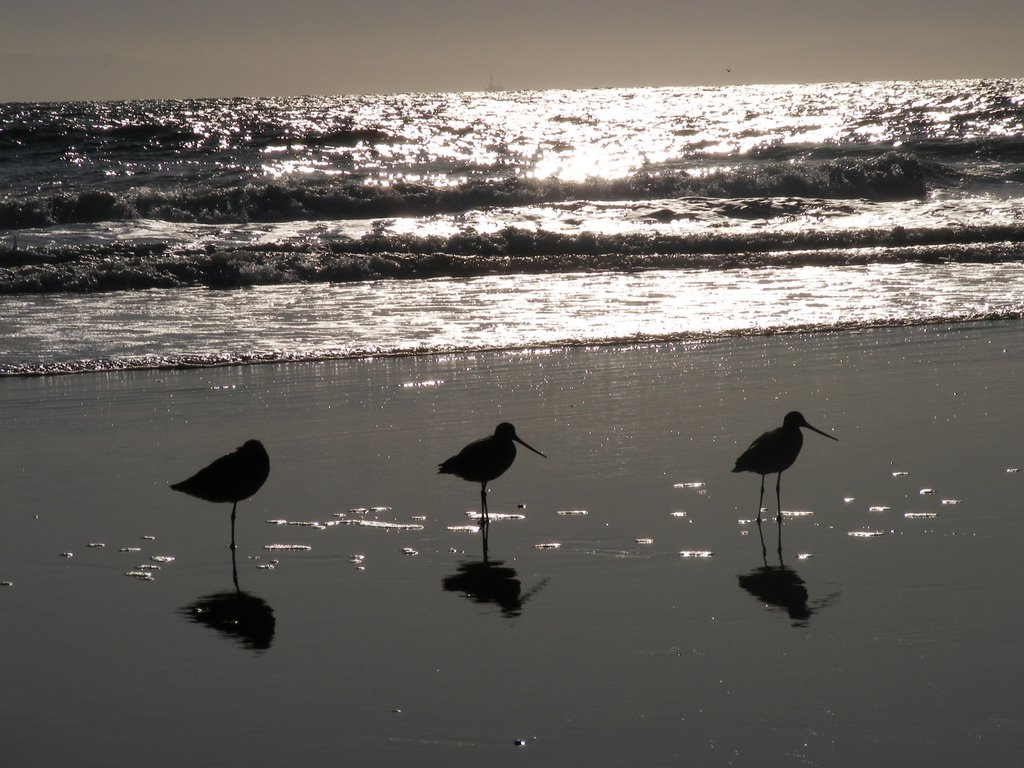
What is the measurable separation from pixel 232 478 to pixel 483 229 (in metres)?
16.2

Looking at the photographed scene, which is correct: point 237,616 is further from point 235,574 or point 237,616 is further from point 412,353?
point 412,353

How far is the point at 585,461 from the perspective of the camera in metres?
7.08

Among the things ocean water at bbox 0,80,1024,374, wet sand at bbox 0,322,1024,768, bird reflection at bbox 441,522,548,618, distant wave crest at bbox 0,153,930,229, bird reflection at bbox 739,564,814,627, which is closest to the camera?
wet sand at bbox 0,322,1024,768

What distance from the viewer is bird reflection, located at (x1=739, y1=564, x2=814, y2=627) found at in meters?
4.64

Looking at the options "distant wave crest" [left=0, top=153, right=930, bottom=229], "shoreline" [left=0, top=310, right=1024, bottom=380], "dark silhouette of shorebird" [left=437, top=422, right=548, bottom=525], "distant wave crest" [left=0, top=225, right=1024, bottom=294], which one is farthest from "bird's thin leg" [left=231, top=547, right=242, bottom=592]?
"distant wave crest" [left=0, top=153, right=930, bottom=229]

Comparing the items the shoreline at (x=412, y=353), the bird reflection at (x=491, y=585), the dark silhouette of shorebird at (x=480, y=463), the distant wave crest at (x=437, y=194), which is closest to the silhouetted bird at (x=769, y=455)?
the dark silhouette of shorebird at (x=480, y=463)

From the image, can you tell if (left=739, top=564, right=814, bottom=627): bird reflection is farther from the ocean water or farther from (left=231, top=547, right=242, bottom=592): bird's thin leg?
the ocean water

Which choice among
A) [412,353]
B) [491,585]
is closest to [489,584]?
[491,585]

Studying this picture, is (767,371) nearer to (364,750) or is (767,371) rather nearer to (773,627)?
(773,627)

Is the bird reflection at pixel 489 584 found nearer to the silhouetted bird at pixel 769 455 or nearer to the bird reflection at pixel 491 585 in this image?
the bird reflection at pixel 491 585

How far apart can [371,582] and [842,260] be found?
14.0m

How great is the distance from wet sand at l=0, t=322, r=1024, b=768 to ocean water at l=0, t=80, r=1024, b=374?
11.6 feet

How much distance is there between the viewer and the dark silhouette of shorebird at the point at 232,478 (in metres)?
5.94

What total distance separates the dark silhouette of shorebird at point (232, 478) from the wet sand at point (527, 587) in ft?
0.56
